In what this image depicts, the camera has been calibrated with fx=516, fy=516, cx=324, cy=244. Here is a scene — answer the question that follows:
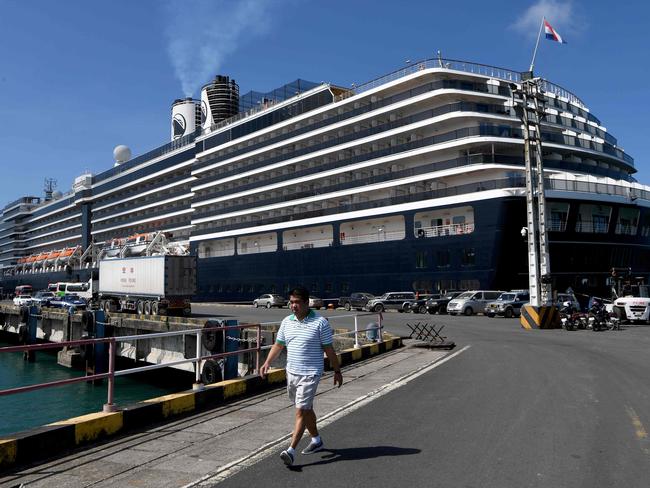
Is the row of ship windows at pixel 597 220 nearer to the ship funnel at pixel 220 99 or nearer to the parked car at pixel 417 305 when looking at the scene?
the parked car at pixel 417 305

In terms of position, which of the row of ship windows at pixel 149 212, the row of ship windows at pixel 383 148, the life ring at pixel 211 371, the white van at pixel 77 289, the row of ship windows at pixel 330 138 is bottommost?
the life ring at pixel 211 371

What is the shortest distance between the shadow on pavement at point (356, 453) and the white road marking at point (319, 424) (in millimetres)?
599

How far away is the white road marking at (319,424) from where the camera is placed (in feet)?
16.1

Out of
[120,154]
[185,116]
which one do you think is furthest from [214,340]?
[120,154]

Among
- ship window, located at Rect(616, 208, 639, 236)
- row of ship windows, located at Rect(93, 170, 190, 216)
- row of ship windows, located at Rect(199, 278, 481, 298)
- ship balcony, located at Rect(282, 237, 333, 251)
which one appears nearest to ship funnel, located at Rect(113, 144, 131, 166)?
row of ship windows, located at Rect(93, 170, 190, 216)

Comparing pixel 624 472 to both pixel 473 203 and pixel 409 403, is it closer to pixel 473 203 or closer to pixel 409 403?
pixel 409 403

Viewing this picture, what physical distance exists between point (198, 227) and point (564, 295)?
39.1m

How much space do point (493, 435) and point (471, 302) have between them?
81.5 feet

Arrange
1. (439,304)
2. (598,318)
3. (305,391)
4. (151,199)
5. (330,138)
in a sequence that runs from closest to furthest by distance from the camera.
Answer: (305,391), (598,318), (439,304), (330,138), (151,199)

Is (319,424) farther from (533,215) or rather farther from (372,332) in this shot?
(533,215)

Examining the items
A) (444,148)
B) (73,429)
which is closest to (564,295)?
(444,148)

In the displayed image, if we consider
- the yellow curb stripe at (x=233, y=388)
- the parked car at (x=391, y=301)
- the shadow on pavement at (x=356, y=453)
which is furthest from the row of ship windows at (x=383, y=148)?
the shadow on pavement at (x=356, y=453)

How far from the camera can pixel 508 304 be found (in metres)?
28.8

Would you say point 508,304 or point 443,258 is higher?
point 443,258
